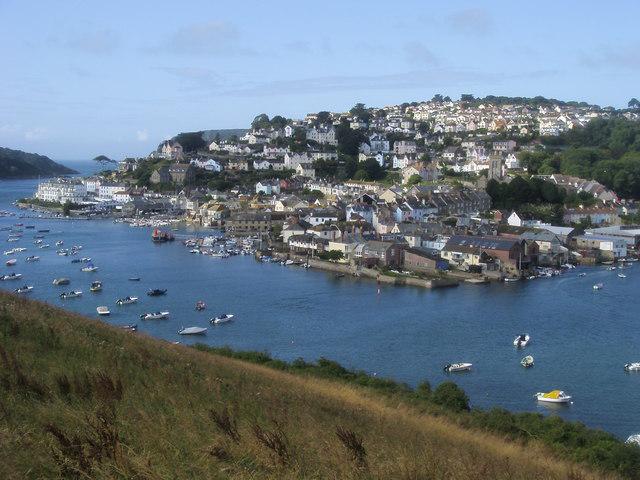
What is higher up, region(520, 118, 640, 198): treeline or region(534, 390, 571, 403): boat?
region(520, 118, 640, 198): treeline

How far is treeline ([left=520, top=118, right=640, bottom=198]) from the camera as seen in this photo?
1728 centimetres

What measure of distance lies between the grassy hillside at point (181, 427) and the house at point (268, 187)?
15.7 m

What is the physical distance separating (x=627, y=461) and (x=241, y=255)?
9783 mm

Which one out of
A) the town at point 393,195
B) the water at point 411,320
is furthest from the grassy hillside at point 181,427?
the town at point 393,195

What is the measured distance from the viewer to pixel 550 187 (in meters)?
15.3

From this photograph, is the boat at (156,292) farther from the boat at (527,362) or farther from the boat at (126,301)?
the boat at (527,362)

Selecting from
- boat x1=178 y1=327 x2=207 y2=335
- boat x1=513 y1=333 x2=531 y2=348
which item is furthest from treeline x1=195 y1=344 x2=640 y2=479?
boat x1=178 y1=327 x2=207 y2=335

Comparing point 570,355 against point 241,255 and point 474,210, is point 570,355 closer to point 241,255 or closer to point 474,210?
point 241,255

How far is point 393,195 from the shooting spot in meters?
15.7

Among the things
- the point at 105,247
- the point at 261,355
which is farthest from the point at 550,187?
the point at 261,355

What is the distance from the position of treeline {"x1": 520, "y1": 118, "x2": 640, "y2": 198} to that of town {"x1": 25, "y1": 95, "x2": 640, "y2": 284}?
89 millimetres

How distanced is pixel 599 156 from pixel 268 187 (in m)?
8.16

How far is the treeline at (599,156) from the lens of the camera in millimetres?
17281

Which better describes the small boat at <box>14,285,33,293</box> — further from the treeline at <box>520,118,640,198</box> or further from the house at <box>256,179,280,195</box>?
the treeline at <box>520,118,640,198</box>
